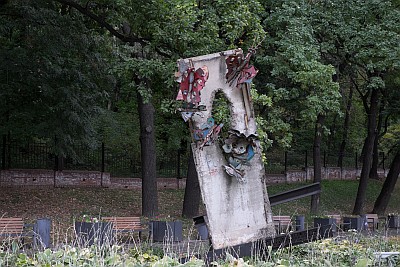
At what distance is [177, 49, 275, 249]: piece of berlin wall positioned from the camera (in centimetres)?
1020

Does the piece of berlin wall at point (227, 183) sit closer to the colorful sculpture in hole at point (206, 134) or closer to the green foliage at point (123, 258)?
the colorful sculpture in hole at point (206, 134)

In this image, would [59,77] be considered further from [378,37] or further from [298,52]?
[378,37]

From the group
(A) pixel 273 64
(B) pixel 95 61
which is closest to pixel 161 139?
(B) pixel 95 61

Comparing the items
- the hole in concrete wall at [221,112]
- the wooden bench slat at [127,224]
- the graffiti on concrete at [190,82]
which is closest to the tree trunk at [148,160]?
the wooden bench slat at [127,224]

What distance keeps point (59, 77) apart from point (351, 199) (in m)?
16.1

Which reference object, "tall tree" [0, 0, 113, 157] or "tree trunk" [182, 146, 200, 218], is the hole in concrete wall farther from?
"tall tree" [0, 0, 113, 157]

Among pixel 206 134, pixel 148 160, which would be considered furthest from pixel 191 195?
pixel 206 134

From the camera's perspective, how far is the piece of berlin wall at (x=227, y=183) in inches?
401

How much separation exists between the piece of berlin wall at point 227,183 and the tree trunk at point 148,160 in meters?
8.42

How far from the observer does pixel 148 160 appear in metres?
19.0

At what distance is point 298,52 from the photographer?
1761 centimetres

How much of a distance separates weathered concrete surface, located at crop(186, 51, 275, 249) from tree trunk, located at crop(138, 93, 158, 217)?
842 centimetres

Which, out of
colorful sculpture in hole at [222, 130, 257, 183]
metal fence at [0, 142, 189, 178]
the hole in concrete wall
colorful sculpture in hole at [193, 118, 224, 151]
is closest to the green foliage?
colorful sculpture in hole at [222, 130, 257, 183]

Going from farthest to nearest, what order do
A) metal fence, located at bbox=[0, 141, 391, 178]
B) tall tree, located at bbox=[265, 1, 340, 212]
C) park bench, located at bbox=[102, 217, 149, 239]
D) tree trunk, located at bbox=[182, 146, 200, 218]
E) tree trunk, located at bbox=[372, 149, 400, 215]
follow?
tree trunk, located at bbox=[372, 149, 400, 215], metal fence, located at bbox=[0, 141, 391, 178], tree trunk, located at bbox=[182, 146, 200, 218], tall tree, located at bbox=[265, 1, 340, 212], park bench, located at bbox=[102, 217, 149, 239]
